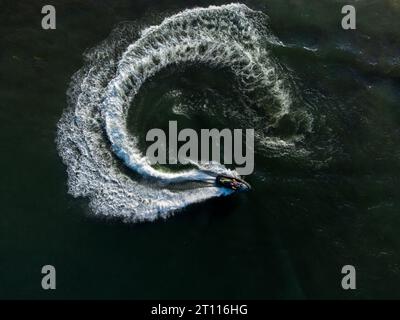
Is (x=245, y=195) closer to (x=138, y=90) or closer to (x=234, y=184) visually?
(x=234, y=184)

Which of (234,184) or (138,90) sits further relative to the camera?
(138,90)

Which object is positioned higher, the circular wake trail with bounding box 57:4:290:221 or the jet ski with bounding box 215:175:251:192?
the circular wake trail with bounding box 57:4:290:221

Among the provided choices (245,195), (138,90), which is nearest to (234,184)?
(245,195)

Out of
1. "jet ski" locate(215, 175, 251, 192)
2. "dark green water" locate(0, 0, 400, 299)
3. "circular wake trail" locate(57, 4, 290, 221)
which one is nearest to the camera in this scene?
"dark green water" locate(0, 0, 400, 299)

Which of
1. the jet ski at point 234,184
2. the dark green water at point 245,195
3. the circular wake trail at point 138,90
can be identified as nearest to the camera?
the dark green water at point 245,195

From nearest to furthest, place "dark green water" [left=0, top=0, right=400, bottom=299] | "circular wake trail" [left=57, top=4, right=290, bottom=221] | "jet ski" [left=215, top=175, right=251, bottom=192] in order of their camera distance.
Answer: "dark green water" [left=0, top=0, right=400, bottom=299]
"jet ski" [left=215, top=175, right=251, bottom=192]
"circular wake trail" [left=57, top=4, right=290, bottom=221]

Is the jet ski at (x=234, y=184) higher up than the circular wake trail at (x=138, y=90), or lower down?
lower down

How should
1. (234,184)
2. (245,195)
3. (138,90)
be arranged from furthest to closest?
(138,90) → (245,195) → (234,184)
